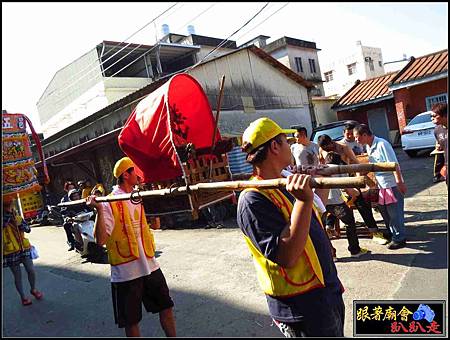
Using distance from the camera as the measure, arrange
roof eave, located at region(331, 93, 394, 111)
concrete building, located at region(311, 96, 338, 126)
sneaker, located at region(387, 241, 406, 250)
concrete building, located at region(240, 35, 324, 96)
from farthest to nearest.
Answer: concrete building, located at region(240, 35, 324, 96) < concrete building, located at region(311, 96, 338, 126) < roof eave, located at region(331, 93, 394, 111) < sneaker, located at region(387, 241, 406, 250)

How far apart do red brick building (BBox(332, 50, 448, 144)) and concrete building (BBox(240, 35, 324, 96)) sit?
734cm

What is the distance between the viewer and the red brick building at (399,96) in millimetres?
15031

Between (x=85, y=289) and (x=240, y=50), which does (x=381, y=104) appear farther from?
(x=85, y=289)

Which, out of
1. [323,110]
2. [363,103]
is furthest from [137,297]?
[323,110]

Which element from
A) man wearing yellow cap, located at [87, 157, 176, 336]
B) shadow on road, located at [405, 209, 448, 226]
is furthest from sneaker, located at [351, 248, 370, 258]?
man wearing yellow cap, located at [87, 157, 176, 336]

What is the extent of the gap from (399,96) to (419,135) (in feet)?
15.6

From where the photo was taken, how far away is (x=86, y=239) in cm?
805

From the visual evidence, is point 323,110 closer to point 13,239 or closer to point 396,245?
point 396,245

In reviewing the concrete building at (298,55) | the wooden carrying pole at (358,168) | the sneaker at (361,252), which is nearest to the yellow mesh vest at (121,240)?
the wooden carrying pole at (358,168)

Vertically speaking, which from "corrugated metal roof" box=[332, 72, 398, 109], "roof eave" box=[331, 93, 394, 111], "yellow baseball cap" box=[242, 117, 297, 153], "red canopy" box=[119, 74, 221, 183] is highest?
"corrugated metal roof" box=[332, 72, 398, 109]

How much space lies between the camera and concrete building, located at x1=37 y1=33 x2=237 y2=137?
18.9 metres

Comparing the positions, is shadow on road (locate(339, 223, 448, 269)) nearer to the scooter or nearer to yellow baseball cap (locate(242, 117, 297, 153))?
yellow baseball cap (locate(242, 117, 297, 153))

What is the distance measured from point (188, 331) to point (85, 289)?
9.30 ft

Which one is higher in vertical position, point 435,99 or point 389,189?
point 435,99
